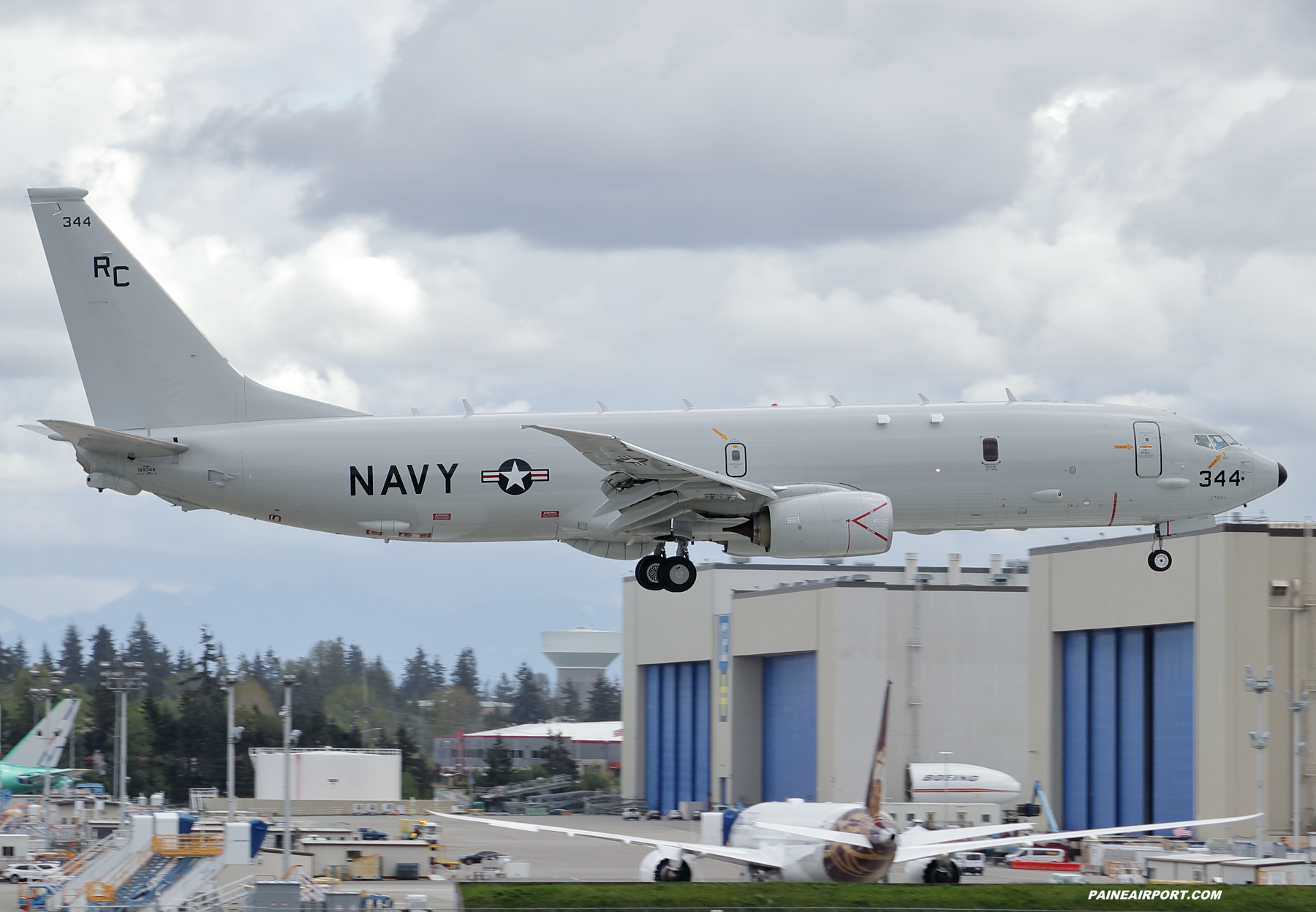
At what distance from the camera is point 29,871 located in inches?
3034

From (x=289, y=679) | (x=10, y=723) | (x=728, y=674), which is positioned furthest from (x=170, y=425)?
(x=10, y=723)

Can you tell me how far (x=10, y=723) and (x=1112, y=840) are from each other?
471 feet

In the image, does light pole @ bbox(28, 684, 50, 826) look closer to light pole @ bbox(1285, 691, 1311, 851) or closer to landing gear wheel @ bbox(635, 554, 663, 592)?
landing gear wheel @ bbox(635, 554, 663, 592)

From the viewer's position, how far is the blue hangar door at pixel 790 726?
389ft

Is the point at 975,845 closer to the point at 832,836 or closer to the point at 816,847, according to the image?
the point at 832,836

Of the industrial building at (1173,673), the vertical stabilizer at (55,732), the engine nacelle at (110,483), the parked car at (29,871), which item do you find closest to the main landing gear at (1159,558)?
the engine nacelle at (110,483)

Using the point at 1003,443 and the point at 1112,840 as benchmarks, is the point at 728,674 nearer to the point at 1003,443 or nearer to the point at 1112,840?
the point at 1112,840

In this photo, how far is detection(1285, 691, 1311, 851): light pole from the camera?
74.5m

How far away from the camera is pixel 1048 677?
9756cm

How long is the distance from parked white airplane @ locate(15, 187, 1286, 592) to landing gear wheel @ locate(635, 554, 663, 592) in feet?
0.23

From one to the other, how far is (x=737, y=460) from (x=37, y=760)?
94225 millimetres

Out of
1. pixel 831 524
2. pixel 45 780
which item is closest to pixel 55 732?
pixel 45 780

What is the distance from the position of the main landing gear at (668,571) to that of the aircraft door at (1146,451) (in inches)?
489

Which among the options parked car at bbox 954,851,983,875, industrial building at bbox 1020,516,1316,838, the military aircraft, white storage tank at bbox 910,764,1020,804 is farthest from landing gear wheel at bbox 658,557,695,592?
the military aircraft
